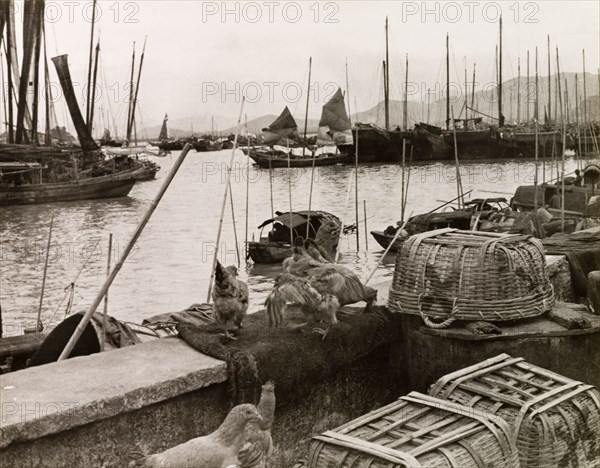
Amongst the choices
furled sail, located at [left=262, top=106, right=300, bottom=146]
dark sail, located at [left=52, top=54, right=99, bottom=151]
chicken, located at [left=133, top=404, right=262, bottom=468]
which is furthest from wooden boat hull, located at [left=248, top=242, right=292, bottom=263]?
dark sail, located at [left=52, top=54, right=99, bottom=151]

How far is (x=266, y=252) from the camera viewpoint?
21797mm

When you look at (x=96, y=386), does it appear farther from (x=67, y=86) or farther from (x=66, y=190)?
(x=67, y=86)

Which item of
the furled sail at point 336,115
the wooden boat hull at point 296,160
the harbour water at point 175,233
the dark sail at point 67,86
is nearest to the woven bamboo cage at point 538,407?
the harbour water at point 175,233

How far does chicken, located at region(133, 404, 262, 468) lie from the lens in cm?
302

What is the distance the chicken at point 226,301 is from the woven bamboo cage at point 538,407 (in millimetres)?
1239

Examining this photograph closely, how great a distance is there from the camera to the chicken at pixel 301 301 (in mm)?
4430

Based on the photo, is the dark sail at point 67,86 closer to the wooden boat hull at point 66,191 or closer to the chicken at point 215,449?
the wooden boat hull at point 66,191

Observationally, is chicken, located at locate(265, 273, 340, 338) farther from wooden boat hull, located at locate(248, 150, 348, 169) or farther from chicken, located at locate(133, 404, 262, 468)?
wooden boat hull, located at locate(248, 150, 348, 169)

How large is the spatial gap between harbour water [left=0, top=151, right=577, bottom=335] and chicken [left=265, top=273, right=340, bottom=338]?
10.6 meters

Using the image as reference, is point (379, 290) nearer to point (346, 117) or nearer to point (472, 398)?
point (472, 398)

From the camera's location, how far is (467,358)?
4.40m

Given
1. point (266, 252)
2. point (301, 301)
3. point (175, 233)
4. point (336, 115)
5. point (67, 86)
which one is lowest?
point (175, 233)

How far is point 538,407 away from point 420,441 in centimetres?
74

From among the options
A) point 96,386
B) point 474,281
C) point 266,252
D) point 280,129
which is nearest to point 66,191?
point 280,129
